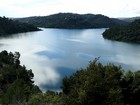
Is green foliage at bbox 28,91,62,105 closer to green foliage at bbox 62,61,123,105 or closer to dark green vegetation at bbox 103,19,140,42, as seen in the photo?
green foliage at bbox 62,61,123,105

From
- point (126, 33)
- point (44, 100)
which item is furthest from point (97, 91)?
point (126, 33)

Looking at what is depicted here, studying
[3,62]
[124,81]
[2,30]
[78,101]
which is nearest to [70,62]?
[3,62]

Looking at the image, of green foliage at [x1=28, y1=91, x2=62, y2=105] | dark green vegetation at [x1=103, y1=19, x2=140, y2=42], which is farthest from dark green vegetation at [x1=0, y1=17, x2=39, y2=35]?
green foliage at [x1=28, y1=91, x2=62, y2=105]

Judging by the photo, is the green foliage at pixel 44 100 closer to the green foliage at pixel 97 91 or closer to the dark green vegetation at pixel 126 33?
the green foliage at pixel 97 91

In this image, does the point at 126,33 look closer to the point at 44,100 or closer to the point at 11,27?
the point at 11,27

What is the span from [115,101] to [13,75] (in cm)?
2900

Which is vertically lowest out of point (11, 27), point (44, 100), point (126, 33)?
point (11, 27)

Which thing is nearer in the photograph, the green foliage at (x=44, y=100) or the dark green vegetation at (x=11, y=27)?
the green foliage at (x=44, y=100)

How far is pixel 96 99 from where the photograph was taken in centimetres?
1564

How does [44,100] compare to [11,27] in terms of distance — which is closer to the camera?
[44,100]

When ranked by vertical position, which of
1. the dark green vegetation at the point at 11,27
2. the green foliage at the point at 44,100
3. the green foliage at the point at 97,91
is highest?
the green foliage at the point at 97,91

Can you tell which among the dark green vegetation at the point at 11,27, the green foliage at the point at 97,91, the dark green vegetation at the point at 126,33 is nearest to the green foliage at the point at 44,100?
the green foliage at the point at 97,91

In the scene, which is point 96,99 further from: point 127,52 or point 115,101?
point 127,52

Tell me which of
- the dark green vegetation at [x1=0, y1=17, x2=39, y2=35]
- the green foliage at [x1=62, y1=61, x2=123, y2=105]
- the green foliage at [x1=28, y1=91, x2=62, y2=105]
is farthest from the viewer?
the dark green vegetation at [x1=0, y1=17, x2=39, y2=35]
